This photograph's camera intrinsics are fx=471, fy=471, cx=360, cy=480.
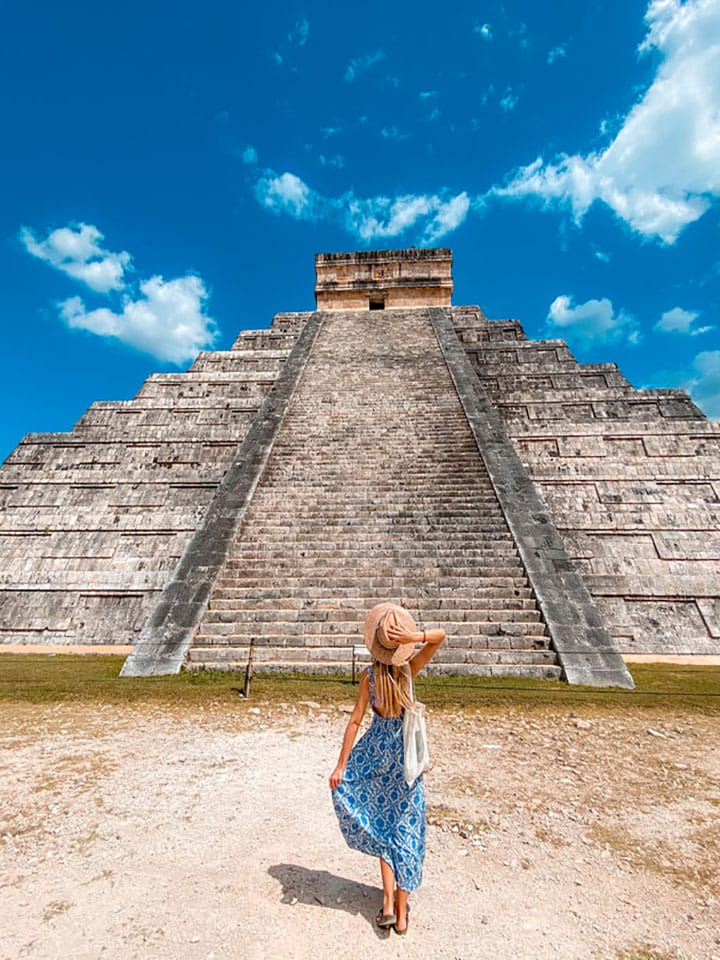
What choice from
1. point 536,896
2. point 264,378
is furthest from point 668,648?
point 264,378

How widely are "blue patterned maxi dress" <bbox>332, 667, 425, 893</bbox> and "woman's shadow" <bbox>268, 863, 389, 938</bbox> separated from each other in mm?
275

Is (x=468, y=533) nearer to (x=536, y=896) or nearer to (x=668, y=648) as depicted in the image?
(x=668, y=648)

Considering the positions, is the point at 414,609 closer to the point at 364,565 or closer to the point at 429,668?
the point at 429,668

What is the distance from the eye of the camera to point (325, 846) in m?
2.70

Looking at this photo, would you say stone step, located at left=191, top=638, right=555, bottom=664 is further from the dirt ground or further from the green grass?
the dirt ground

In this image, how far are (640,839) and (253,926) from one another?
2219mm

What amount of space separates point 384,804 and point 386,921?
0.44 meters

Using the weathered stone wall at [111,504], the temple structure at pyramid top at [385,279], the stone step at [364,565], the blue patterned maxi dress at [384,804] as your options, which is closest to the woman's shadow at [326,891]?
the blue patterned maxi dress at [384,804]

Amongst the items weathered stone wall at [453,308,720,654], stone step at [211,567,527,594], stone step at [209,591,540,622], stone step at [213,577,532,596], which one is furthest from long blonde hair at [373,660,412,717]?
weathered stone wall at [453,308,720,654]

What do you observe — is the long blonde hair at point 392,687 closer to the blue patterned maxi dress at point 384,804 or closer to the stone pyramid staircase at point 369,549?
the blue patterned maxi dress at point 384,804

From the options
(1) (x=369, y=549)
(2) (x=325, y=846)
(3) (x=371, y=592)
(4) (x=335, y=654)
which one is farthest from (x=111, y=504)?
(2) (x=325, y=846)

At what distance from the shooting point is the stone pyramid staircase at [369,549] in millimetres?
6246

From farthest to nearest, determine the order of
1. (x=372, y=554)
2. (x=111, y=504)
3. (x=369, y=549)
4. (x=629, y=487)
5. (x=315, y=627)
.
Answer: (x=111, y=504) → (x=629, y=487) → (x=369, y=549) → (x=372, y=554) → (x=315, y=627)

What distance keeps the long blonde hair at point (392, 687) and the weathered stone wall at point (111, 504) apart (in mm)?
6575
